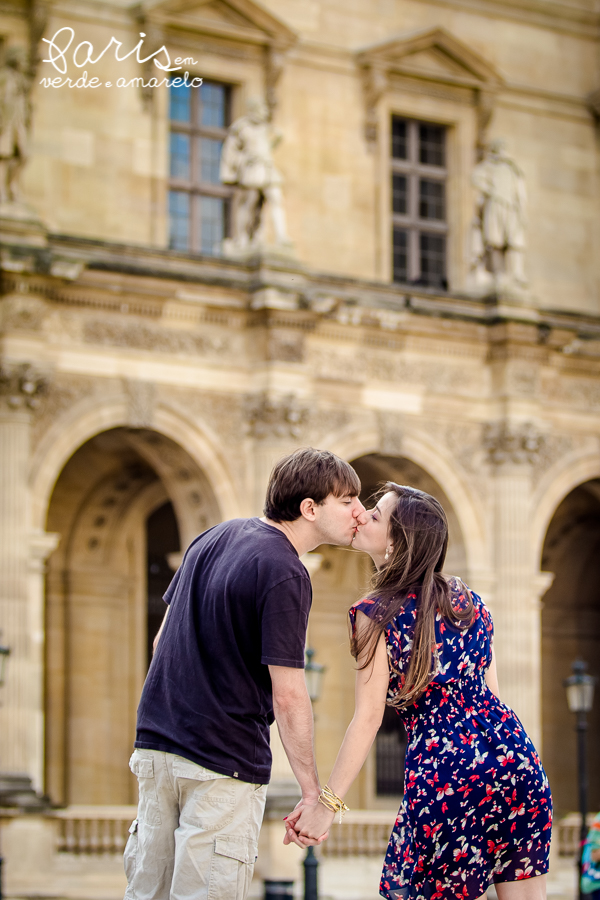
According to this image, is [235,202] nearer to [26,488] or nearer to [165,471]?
[165,471]

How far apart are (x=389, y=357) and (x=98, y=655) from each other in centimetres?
565

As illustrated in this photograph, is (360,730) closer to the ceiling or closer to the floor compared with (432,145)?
closer to the floor

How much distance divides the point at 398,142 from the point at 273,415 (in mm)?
6121

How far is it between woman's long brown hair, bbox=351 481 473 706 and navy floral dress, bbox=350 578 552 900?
0.03m

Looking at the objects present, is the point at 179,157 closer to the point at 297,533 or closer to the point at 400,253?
the point at 400,253

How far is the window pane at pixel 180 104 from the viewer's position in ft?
67.5

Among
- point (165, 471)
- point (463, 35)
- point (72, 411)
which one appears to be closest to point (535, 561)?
point (165, 471)

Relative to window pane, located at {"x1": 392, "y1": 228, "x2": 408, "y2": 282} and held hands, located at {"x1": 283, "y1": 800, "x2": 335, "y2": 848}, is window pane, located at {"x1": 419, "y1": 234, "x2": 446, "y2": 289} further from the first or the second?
held hands, located at {"x1": 283, "y1": 800, "x2": 335, "y2": 848}

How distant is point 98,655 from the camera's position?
2031 centimetres

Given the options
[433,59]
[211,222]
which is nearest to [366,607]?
[211,222]

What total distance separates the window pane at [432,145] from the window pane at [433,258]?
1.19 meters

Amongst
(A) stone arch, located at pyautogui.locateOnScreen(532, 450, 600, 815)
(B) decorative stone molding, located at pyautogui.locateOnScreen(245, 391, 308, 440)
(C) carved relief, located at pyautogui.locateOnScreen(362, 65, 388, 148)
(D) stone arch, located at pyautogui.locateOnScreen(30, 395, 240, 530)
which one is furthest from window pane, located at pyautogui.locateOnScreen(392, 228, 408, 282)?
(D) stone arch, located at pyautogui.locateOnScreen(30, 395, 240, 530)

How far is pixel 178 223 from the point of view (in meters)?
20.4

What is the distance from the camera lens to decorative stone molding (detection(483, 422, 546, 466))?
65.0ft
